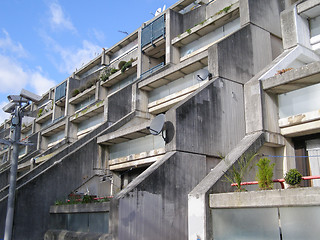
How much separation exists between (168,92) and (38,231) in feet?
31.8

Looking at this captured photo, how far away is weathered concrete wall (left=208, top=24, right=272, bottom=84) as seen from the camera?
15.0 metres

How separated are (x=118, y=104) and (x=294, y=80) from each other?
12.7m

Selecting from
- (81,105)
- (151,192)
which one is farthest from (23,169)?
(151,192)

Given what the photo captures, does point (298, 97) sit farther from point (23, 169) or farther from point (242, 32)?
point (23, 169)

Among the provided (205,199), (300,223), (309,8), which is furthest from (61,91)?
(300,223)

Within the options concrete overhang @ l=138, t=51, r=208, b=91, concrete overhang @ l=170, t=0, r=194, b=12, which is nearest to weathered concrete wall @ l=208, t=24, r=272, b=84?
concrete overhang @ l=138, t=51, r=208, b=91

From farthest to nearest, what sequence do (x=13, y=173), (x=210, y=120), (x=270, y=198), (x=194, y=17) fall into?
(x=194, y=17), (x=210, y=120), (x=13, y=173), (x=270, y=198)

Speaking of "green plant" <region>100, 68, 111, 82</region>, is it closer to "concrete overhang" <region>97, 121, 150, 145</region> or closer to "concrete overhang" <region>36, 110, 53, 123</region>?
"concrete overhang" <region>36, 110, 53, 123</region>

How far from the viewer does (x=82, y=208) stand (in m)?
13.3

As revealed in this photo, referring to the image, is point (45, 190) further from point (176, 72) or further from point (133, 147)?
point (176, 72)

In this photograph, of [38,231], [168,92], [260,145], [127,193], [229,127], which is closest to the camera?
[127,193]

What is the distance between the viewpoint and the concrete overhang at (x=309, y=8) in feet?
47.5

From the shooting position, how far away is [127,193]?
11008 millimetres

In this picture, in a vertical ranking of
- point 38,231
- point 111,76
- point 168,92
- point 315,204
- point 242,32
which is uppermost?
point 111,76
